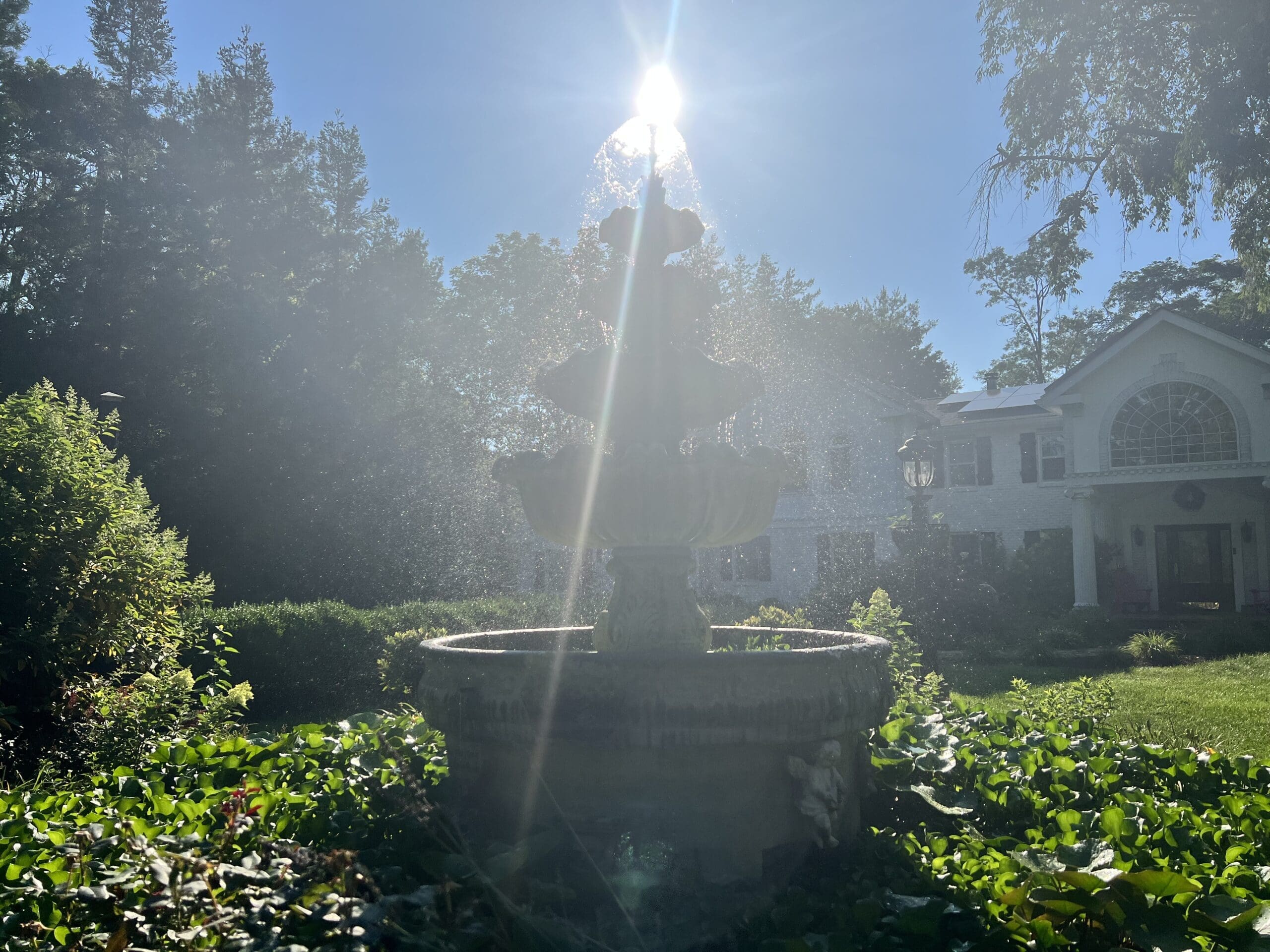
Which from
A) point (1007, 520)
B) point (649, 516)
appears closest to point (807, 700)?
point (649, 516)

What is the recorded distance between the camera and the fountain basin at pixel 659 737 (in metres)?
3.43

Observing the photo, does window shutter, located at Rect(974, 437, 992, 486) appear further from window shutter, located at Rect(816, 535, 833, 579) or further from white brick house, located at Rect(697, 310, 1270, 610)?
window shutter, located at Rect(816, 535, 833, 579)

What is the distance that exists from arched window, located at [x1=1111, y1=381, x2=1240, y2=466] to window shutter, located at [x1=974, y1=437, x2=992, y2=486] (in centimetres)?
416

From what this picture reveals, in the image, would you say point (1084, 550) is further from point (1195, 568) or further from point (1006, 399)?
point (1006, 399)

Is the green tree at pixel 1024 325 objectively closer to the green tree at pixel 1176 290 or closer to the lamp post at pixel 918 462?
the green tree at pixel 1176 290

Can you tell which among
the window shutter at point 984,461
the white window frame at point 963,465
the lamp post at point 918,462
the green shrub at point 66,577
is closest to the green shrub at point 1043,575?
the window shutter at point 984,461

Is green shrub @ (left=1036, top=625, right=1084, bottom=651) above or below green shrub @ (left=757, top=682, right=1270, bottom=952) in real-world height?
below

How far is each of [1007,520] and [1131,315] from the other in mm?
22041

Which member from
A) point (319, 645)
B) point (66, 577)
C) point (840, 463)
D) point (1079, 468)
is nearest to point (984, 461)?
point (1079, 468)

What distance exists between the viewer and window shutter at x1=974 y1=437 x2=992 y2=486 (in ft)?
86.2

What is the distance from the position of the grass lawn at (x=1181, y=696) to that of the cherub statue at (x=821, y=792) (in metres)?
3.49

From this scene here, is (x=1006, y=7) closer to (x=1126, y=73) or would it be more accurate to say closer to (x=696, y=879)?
(x=1126, y=73)

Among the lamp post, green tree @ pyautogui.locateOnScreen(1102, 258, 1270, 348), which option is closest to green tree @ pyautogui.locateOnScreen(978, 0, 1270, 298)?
the lamp post

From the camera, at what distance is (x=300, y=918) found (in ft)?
8.02
